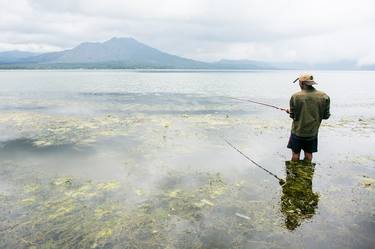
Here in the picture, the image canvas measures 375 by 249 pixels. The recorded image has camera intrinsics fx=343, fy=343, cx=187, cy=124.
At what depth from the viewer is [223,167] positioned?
13.8 m

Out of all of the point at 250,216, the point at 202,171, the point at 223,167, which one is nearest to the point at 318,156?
the point at 223,167

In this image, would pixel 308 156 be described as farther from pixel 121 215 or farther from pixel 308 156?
pixel 121 215

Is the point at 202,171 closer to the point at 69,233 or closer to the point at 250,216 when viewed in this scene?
the point at 250,216

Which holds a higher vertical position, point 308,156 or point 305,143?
point 305,143

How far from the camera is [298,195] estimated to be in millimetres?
10547

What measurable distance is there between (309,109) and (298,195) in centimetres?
310

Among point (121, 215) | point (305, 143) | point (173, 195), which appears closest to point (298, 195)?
point (305, 143)

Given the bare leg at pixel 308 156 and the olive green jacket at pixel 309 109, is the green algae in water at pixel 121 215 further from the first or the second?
the bare leg at pixel 308 156

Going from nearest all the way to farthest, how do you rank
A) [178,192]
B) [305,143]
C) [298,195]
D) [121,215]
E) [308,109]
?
[121,215] → [298,195] → [178,192] → [308,109] → [305,143]

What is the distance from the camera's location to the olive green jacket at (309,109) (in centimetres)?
1177

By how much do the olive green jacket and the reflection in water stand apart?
158 cm

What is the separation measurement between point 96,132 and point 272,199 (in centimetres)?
1385

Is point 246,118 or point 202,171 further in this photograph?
point 246,118

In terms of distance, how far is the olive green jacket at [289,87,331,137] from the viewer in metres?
11.8
